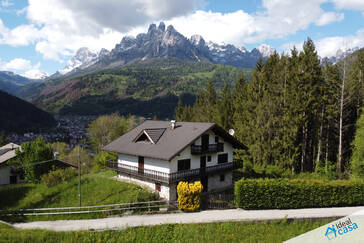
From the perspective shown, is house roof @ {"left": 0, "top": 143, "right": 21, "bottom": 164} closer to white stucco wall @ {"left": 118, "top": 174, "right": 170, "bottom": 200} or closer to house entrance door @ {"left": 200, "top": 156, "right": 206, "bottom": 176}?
white stucco wall @ {"left": 118, "top": 174, "right": 170, "bottom": 200}

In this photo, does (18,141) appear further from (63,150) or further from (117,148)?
(117,148)

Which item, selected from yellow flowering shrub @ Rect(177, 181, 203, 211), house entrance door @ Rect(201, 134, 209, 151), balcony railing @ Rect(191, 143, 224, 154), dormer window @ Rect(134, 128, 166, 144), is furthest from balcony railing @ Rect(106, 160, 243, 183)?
dormer window @ Rect(134, 128, 166, 144)

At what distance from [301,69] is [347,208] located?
21.3 metres

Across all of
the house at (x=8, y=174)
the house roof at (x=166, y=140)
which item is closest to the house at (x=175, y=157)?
the house roof at (x=166, y=140)

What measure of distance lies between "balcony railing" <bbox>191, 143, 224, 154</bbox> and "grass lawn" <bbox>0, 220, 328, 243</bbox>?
10049mm

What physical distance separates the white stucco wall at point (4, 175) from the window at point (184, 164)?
30315mm

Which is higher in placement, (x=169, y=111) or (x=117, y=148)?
(x=169, y=111)

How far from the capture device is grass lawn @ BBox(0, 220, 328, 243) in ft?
60.1

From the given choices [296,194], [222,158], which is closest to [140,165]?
[222,158]

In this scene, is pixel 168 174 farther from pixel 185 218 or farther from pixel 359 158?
pixel 359 158

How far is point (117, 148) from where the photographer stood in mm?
32344

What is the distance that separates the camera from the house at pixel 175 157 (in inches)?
1046

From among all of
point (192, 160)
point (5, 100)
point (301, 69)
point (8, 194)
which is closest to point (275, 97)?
point (301, 69)

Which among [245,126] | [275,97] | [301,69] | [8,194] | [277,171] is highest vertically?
[301,69]
